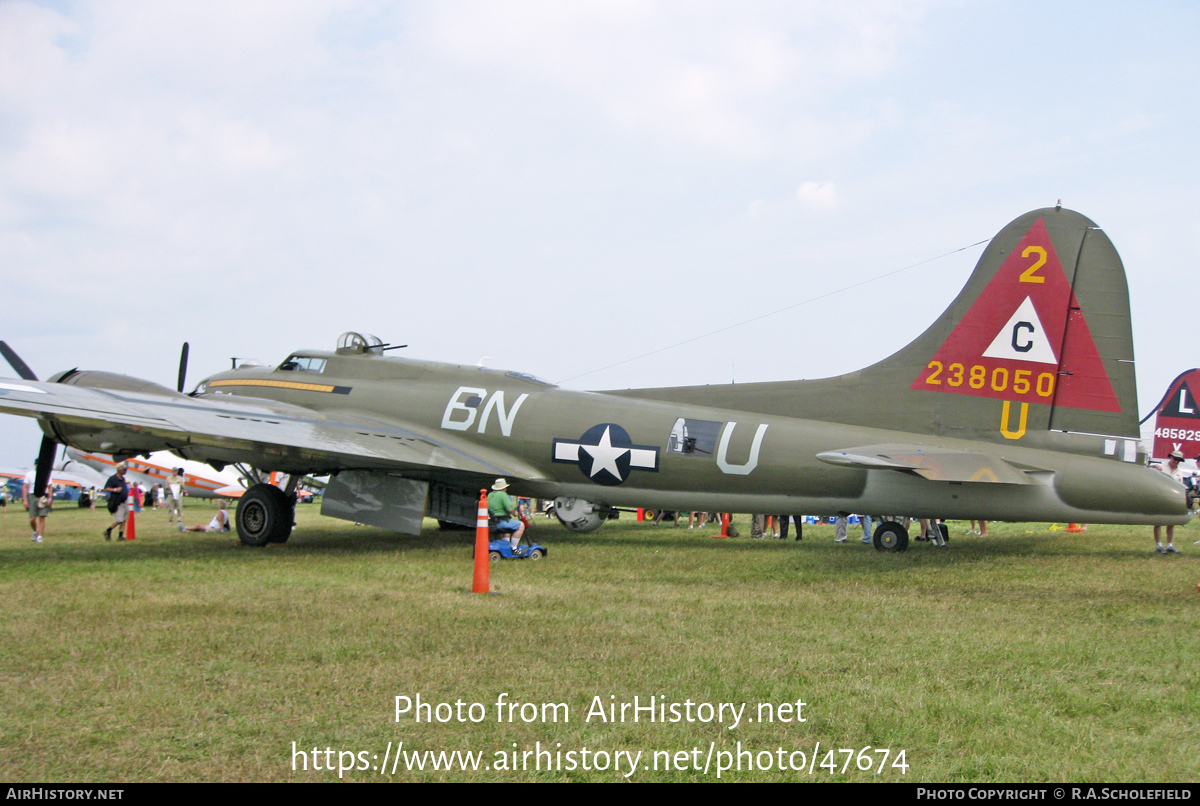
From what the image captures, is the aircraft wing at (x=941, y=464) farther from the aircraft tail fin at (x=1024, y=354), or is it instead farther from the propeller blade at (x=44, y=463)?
the propeller blade at (x=44, y=463)

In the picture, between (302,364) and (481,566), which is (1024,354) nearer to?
(481,566)

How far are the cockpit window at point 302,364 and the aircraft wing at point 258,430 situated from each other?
1248 mm

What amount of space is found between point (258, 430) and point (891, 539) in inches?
445

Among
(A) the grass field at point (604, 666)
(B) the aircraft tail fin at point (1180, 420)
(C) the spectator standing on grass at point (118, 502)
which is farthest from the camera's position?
(B) the aircraft tail fin at point (1180, 420)

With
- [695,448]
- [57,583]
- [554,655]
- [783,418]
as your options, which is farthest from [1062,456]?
[57,583]

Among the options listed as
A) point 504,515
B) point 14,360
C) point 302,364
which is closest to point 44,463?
point 14,360

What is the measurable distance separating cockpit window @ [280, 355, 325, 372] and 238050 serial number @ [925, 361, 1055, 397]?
13043 mm

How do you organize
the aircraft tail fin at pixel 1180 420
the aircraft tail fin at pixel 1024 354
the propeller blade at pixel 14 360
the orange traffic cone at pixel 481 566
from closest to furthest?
the orange traffic cone at pixel 481 566, the aircraft tail fin at pixel 1024 354, the propeller blade at pixel 14 360, the aircraft tail fin at pixel 1180 420

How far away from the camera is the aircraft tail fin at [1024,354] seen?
13906 mm

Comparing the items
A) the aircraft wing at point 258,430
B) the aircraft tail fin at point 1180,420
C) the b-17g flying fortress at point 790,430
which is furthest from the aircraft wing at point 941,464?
the aircraft tail fin at point 1180,420

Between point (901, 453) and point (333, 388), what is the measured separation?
12.3m

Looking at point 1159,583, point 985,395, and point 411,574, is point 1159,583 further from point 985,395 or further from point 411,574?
point 411,574

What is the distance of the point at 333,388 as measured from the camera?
1989cm

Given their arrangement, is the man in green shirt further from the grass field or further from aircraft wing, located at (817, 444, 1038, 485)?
aircraft wing, located at (817, 444, 1038, 485)
